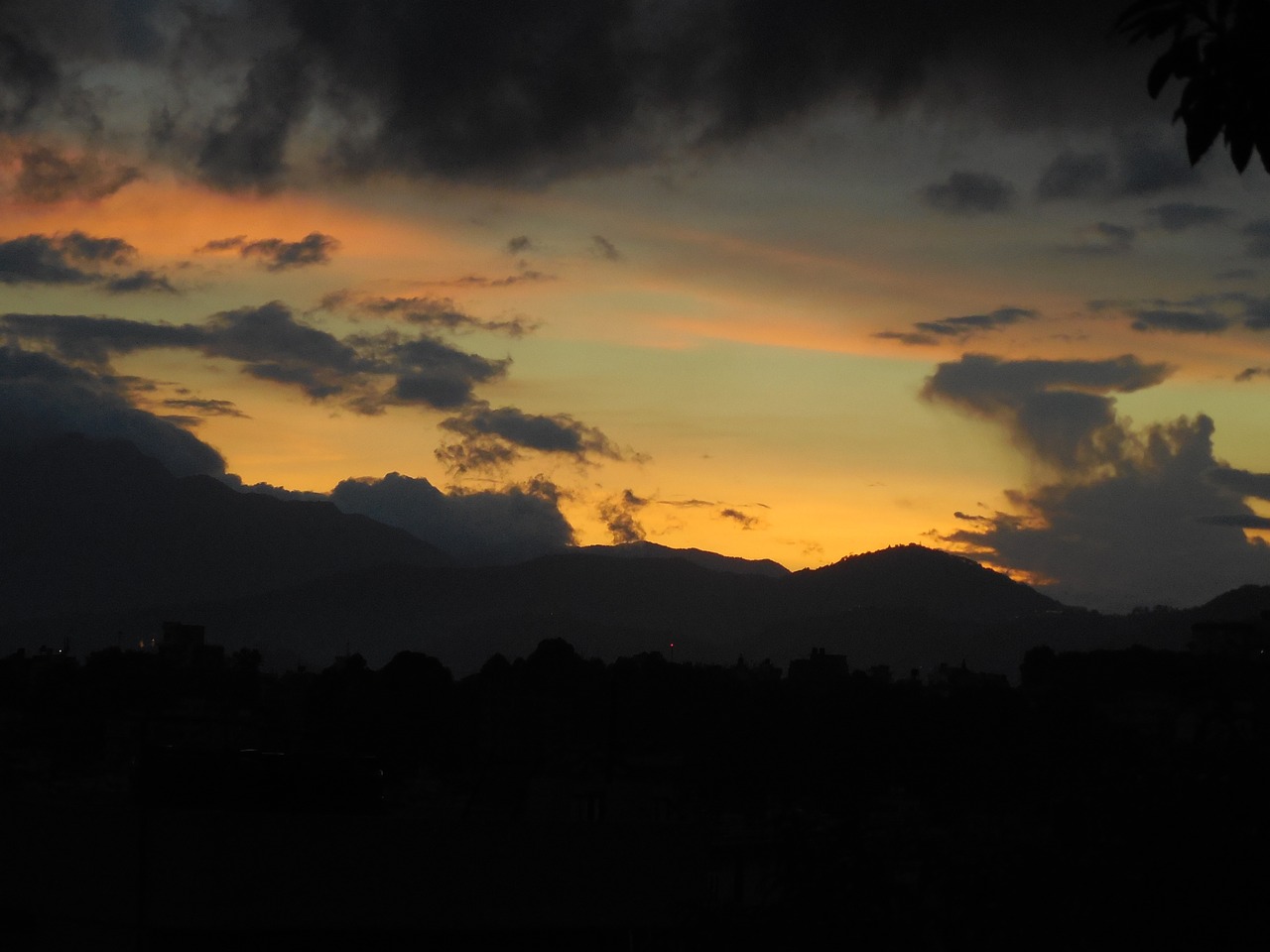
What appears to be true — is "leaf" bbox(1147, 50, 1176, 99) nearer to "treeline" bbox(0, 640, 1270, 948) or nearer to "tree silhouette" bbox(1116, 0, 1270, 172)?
"tree silhouette" bbox(1116, 0, 1270, 172)

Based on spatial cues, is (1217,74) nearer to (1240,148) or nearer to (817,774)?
(1240,148)

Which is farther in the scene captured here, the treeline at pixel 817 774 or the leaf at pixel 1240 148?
the treeline at pixel 817 774

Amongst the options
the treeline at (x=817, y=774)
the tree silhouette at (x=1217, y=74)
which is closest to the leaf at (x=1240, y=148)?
the tree silhouette at (x=1217, y=74)

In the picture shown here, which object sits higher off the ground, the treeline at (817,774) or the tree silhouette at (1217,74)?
the tree silhouette at (1217,74)

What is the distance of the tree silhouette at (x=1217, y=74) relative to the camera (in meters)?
4.56

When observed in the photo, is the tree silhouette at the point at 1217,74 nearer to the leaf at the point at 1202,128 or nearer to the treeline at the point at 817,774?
the leaf at the point at 1202,128

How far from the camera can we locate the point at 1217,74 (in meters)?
4.60

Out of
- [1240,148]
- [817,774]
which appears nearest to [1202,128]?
[1240,148]

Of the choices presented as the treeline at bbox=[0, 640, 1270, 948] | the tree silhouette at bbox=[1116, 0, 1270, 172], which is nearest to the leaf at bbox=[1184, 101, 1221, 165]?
the tree silhouette at bbox=[1116, 0, 1270, 172]

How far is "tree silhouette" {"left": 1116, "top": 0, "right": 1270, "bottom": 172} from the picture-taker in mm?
4562

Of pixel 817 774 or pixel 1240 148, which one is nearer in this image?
pixel 1240 148

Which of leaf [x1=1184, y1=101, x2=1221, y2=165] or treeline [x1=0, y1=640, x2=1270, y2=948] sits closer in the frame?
leaf [x1=1184, y1=101, x2=1221, y2=165]

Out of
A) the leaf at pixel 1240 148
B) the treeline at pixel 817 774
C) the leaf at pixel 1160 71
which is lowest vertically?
the treeline at pixel 817 774

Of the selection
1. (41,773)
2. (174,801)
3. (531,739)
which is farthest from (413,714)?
(174,801)
